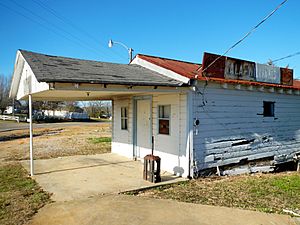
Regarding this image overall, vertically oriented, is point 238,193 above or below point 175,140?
below

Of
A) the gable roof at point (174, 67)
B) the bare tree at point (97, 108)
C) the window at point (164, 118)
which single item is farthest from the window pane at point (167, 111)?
the bare tree at point (97, 108)

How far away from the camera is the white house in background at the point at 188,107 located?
605cm

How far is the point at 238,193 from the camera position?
5.76m

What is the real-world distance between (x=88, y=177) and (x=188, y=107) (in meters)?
3.40

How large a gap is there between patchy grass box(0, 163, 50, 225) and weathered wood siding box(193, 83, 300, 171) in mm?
4150

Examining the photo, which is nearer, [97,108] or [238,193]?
[238,193]

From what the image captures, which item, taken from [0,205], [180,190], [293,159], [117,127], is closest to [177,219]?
[180,190]

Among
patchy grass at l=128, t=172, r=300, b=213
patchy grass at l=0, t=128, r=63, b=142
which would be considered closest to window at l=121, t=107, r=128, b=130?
patchy grass at l=128, t=172, r=300, b=213

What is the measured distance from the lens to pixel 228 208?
4.76 metres

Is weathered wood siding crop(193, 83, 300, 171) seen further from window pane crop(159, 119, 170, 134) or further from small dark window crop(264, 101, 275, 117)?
window pane crop(159, 119, 170, 134)

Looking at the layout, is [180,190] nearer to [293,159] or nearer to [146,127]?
[146,127]

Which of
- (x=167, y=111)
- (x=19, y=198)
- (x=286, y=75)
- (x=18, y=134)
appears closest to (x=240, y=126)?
(x=167, y=111)

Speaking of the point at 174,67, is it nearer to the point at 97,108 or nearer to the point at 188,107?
the point at 188,107

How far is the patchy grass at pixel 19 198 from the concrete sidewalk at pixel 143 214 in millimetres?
274
